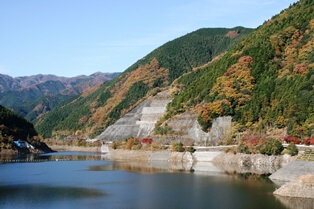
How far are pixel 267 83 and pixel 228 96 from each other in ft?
27.6

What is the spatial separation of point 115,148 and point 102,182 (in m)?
52.9

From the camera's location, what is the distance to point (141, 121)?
129125 mm

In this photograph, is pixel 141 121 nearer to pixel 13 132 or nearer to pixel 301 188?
pixel 13 132

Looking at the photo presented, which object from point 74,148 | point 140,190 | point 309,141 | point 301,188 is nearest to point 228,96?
point 309,141

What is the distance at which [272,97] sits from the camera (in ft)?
285

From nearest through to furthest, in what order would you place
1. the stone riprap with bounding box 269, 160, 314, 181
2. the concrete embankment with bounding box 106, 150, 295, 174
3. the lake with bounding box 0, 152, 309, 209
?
the lake with bounding box 0, 152, 309, 209, the stone riprap with bounding box 269, 160, 314, 181, the concrete embankment with bounding box 106, 150, 295, 174

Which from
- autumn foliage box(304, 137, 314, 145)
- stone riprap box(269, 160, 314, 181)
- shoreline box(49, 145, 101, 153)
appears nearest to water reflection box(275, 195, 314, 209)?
stone riprap box(269, 160, 314, 181)

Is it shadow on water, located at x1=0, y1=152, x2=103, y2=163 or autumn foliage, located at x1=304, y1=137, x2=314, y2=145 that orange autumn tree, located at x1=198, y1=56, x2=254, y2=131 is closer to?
autumn foliage, located at x1=304, y1=137, x2=314, y2=145

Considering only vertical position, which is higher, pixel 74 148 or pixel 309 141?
pixel 309 141

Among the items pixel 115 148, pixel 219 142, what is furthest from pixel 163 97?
pixel 219 142

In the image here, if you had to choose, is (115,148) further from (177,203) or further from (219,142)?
(177,203)

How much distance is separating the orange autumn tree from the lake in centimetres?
2530

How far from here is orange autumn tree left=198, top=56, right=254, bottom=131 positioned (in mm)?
93688

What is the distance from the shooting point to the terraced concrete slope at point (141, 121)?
124812 mm
